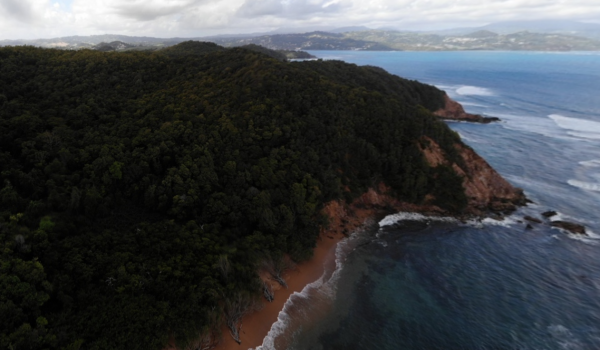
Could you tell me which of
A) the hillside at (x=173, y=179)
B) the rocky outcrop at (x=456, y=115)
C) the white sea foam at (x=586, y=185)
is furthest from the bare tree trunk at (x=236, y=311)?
the rocky outcrop at (x=456, y=115)

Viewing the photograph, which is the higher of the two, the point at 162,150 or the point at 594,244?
the point at 162,150

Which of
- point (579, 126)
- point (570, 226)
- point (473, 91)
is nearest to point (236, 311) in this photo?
point (570, 226)

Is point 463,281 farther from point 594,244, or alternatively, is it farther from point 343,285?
Answer: point 594,244

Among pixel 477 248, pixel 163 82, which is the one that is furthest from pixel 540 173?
pixel 163 82

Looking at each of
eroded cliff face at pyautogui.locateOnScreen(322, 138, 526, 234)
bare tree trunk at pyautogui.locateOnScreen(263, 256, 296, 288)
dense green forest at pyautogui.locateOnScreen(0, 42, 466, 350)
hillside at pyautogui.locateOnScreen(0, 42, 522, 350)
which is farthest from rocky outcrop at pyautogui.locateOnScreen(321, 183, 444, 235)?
bare tree trunk at pyautogui.locateOnScreen(263, 256, 296, 288)

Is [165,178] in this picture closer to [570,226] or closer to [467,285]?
[467,285]
